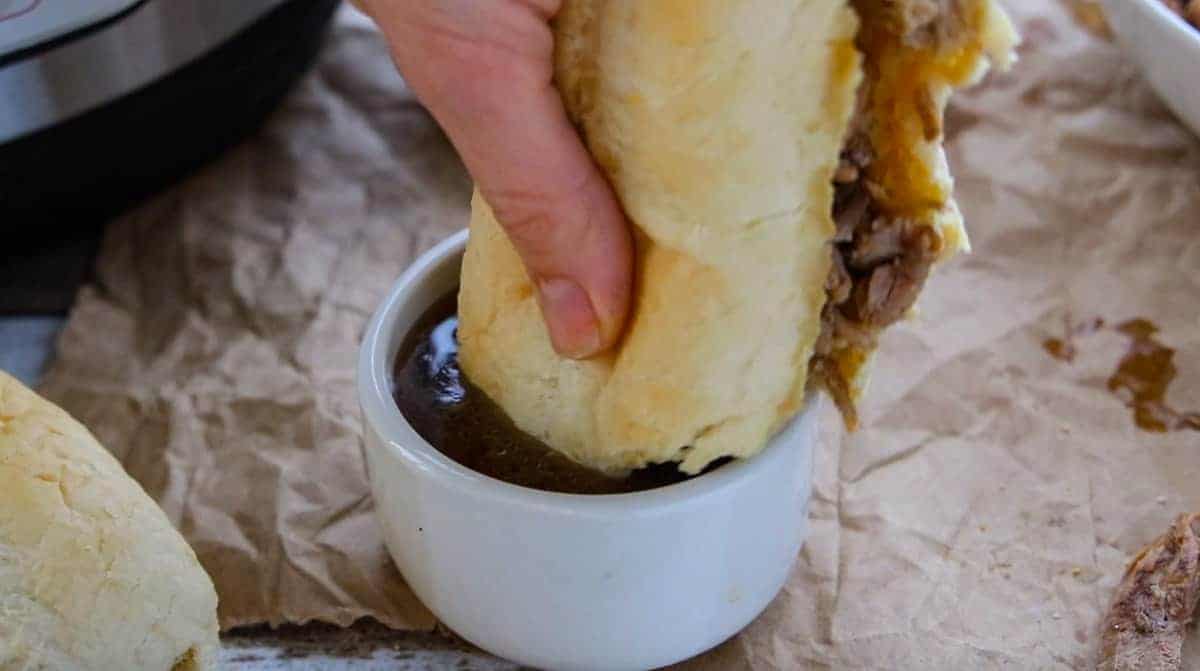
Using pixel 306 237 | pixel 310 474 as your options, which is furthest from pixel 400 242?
pixel 310 474

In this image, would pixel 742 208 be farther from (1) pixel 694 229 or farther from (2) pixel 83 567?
(2) pixel 83 567

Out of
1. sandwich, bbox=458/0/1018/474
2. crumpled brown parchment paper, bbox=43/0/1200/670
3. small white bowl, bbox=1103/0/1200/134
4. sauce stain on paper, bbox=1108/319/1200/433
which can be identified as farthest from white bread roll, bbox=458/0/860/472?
small white bowl, bbox=1103/0/1200/134

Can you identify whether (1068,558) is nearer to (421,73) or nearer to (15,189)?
(421,73)

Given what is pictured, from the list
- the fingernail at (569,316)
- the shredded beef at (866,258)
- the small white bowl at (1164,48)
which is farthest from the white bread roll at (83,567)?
the small white bowl at (1164,48)

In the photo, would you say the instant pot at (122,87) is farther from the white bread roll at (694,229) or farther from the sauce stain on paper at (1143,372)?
the sauce stain on paper at (1143,372)

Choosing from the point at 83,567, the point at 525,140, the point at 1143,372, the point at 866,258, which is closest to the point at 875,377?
the point at 1143,372

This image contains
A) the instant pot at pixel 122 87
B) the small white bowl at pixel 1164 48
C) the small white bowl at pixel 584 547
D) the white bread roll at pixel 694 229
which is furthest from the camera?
the small white bowl at pixel 1164 48
